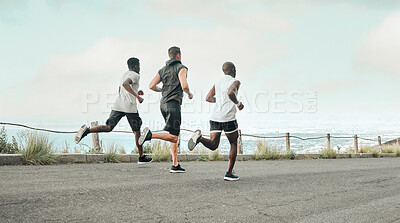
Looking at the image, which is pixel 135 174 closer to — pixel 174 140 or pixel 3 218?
pixel 174 140

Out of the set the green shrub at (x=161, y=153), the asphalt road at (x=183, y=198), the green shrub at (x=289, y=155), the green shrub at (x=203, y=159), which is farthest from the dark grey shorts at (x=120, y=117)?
the green shrub at (x=289, y=155)

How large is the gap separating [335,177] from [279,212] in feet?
14.4

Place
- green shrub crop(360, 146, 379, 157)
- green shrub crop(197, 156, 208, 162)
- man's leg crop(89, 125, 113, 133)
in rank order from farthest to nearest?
green shrub crop(360, 146, 379, 157) < green shrub crop(197, 156, 208, 162) < man's leg crop(89, 125, 113, 133)

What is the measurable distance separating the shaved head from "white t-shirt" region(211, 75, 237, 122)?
3.0 inches

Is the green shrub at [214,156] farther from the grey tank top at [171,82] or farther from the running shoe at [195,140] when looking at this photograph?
the running shoe at [195,140]

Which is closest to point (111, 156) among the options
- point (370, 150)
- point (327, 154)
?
A: point (327, 154)

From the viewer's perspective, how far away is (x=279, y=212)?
5094 mm

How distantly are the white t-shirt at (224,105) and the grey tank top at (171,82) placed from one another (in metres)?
0.82

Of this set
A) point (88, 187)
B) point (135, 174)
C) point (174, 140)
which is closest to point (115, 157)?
point (135, 174)

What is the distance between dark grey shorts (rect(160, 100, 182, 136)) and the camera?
7.35 metres

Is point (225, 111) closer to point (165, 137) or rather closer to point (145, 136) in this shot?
point (165, 137)

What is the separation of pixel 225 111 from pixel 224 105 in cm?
11

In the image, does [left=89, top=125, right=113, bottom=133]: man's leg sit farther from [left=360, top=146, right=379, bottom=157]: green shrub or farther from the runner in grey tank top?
[left=360, top=146, right=379, bottom=157]: green shrub

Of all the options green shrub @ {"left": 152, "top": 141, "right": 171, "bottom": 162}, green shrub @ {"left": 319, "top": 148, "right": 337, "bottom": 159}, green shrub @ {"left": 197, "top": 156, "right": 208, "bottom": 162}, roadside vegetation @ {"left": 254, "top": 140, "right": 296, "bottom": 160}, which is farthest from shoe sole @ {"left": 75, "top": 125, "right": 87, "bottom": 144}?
green shrub @ {"left": 319, "top": 148, "right": 337, "bottom": 159}
